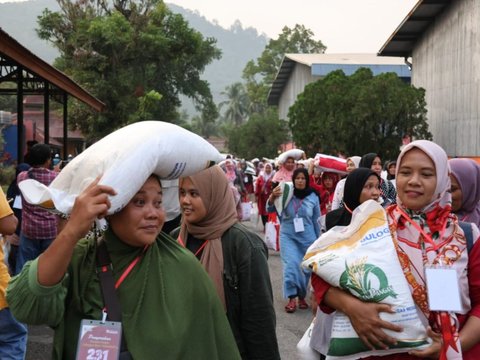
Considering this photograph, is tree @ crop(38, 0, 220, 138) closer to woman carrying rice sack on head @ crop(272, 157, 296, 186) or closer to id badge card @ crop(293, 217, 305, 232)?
woman carrying rice sack on head @ crop(272, 157, 296, 186)

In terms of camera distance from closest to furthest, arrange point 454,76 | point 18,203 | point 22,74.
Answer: point 18,203 < point 22,74 < point 454,76

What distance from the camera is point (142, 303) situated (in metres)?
2.38

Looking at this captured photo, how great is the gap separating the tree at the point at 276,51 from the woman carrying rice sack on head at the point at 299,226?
66522mm

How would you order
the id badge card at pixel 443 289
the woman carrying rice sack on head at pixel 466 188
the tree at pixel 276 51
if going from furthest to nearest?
the tree at pixel 276 51
the woman carrying rice sack on head at pixel 466 188
the id badge card at pixel 443 289

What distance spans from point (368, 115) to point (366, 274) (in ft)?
77.3

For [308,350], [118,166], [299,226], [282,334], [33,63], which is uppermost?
[33,63]

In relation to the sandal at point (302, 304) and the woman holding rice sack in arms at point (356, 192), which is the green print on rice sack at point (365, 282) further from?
the sandal at point (302, 304)

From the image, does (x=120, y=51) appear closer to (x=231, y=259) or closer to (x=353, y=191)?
(x=353, y=191)

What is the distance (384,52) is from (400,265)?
28741 mm

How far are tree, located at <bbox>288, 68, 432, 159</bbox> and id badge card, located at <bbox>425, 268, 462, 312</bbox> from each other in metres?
23.2

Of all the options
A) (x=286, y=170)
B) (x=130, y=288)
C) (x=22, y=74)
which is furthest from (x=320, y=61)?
(x=130, y=288)

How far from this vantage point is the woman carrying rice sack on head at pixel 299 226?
8.76 metres

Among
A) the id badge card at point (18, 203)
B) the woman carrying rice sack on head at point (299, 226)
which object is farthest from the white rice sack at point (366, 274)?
the woman carrying rice sack on head at point (299, 226)

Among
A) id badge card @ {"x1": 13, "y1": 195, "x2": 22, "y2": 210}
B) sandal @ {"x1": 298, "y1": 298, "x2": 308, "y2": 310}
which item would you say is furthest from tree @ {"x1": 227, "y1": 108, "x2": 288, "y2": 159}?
id badge card @ {"x1": 13, "y1": 195, "x2": 22, "y2": 210}
